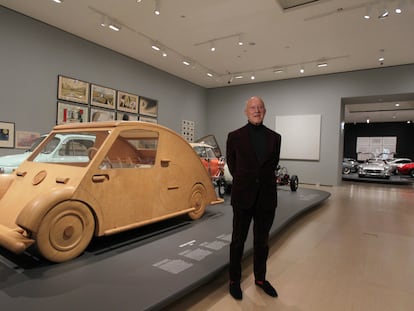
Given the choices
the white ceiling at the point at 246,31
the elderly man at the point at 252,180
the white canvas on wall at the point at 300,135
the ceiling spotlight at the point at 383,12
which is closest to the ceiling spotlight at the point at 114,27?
the white ceiling at the point at 246,31

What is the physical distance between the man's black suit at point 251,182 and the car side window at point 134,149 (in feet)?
4.87

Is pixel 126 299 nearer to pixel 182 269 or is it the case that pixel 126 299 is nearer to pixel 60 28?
pixel 182 269

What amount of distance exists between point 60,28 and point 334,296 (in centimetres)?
840

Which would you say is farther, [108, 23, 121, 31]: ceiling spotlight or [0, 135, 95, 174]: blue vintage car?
[108, 23, 121, 31]: ceiling spotlight

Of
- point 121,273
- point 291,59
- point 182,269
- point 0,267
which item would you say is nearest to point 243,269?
point 182,269

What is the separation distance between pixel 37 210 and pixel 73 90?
6.27 m

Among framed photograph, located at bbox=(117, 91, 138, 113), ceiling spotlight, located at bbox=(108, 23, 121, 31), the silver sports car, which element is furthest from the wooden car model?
the silver sports car

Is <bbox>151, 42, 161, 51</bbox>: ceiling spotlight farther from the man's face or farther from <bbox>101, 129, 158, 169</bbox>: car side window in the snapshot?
the man's face

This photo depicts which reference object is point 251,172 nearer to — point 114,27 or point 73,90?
point 114,27

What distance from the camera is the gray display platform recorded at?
1817 millimetres

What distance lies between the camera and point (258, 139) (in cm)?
225

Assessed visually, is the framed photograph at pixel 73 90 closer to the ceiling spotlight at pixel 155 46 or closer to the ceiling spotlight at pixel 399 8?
the ceiling spotlight at pixel 155 46

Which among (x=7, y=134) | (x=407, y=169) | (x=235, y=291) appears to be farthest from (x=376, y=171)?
(x=7, y=134)

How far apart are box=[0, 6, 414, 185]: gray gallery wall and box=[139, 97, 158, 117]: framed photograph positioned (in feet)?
0.73
